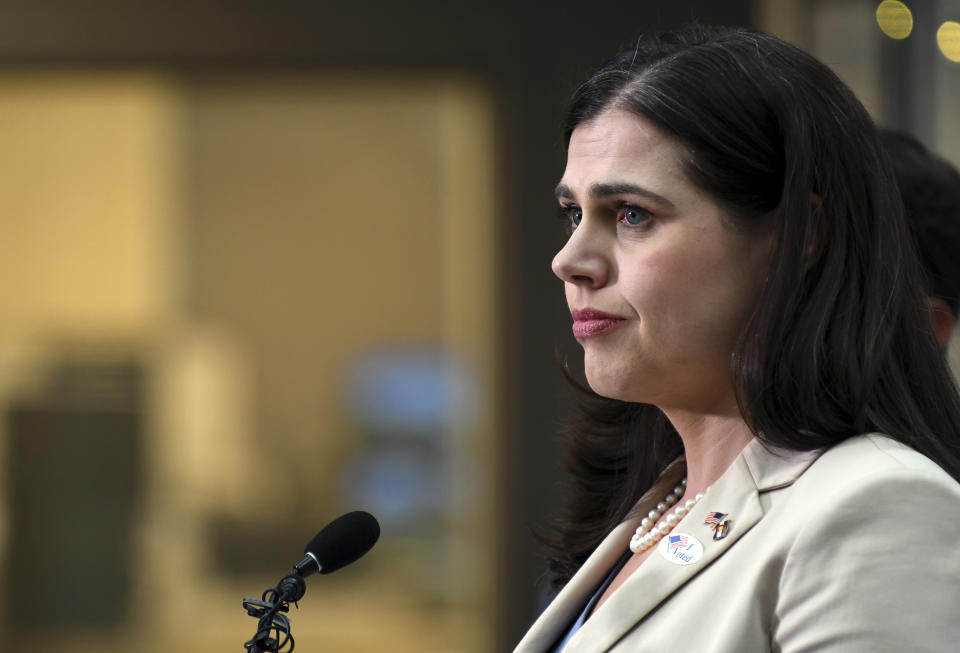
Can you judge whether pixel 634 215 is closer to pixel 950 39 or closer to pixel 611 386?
Answer: pixel 611 386

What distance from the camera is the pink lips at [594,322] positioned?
141cm

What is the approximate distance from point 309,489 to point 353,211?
1.12m

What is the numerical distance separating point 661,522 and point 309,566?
0.46 meters

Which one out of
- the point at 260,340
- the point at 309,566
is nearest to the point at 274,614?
the point at 309,566

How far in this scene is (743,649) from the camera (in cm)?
120

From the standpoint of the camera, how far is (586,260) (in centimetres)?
142

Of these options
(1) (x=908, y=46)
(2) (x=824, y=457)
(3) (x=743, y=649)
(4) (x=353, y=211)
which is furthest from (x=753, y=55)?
(4) (x=353, y=211)

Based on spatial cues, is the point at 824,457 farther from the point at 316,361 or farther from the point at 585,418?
the point at 316,361

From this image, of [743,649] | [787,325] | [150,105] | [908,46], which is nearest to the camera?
[743,649]

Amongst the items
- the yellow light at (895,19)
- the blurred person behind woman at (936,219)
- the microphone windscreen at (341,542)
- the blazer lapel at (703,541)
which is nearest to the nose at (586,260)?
the blazer lapel at (703,541)

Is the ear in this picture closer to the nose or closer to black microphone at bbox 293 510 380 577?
the nose

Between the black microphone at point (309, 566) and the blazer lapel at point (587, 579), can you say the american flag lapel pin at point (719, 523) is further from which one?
the black microphone at point (309, 566)

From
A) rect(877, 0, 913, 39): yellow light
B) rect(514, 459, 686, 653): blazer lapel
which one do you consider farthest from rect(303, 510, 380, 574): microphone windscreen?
rect(877, 0, 913, 39): yellow light

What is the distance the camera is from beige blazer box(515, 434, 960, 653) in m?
1.11
